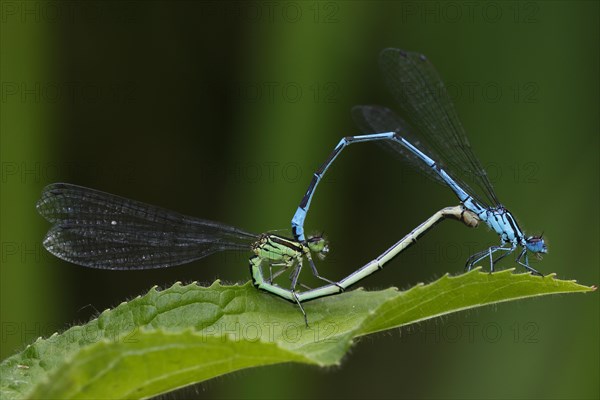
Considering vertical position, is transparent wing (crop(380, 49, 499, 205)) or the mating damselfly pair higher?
transparent wing (crop(380, 49, 499, 205))

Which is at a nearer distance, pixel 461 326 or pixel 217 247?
pixel 217 247

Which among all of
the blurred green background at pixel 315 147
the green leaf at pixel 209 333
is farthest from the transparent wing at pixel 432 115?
the green leaf at pixel 209 333

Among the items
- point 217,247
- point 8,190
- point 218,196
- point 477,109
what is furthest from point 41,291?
point 477,109

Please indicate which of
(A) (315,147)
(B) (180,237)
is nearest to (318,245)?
(B) (180,237)

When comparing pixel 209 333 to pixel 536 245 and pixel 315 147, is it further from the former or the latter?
pixel 315 147

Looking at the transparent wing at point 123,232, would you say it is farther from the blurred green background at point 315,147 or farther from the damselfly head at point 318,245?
the blurred green background at point 315,147

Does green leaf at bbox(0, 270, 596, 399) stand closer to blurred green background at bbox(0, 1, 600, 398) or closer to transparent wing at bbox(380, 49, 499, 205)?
transparent wing at bbox(380, 49, 499, 205)

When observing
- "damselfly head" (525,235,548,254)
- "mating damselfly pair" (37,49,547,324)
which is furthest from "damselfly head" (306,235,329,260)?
"damselfly head" (525,235,548,254)

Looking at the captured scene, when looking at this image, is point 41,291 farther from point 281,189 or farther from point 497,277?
point 497,277
